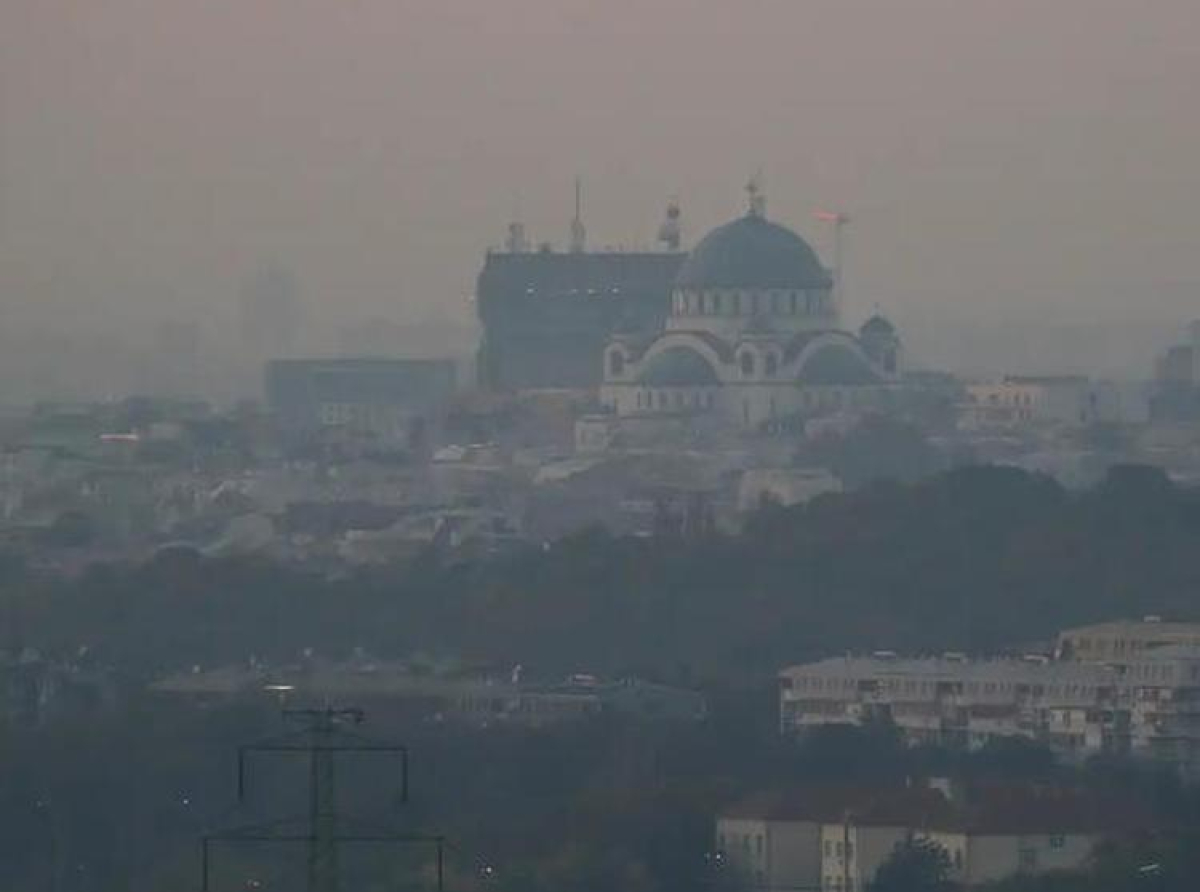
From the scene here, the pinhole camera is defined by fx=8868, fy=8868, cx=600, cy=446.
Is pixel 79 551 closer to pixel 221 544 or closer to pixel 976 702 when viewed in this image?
pixel 221 544

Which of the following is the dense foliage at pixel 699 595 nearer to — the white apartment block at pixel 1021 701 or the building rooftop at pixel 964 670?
the building rooftop at pixel 964 670

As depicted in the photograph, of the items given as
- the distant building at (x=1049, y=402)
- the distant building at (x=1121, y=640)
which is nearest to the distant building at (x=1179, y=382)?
the distant building at (x=1049, y=402)

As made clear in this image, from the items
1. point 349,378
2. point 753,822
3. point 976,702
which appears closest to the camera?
point 753,822

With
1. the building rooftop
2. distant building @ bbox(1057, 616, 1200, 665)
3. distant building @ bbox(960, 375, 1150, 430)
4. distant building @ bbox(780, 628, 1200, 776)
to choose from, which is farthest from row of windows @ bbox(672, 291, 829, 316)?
distant building @ bbox(780, 628, 1200, 776)

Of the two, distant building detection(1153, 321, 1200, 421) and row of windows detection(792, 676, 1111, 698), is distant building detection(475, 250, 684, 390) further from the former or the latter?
row of windows detection(792, 676, 1111, 698)

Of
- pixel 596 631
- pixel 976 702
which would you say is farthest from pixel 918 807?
pixel 596 631
